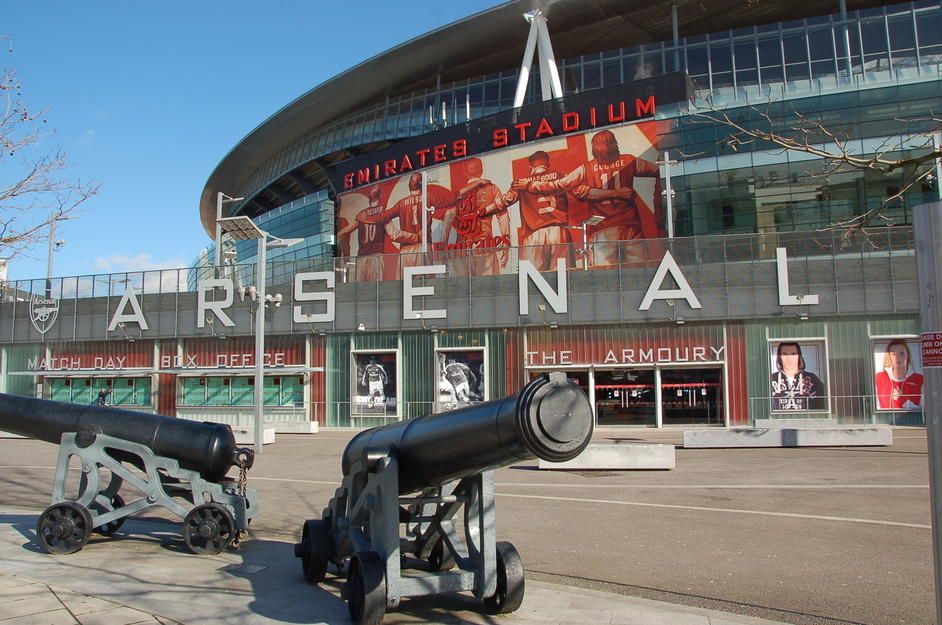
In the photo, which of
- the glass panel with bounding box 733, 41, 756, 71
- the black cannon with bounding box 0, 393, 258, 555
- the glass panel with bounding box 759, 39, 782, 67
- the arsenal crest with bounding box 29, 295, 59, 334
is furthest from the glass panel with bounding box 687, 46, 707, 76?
the black cannon with bounding box 0, 393, 258, 555

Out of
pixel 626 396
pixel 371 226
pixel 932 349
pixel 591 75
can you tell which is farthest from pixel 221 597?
pixel 591 75

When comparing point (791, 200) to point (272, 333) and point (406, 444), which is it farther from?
point (406, 444)

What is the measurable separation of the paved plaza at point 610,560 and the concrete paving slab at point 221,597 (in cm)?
2

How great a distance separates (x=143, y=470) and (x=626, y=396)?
23.3 m

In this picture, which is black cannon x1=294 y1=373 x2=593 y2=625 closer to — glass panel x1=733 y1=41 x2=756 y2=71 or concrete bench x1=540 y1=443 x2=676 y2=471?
concrete bench x1=540 y1=443 x2=676 y2=471

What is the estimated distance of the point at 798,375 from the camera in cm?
2845

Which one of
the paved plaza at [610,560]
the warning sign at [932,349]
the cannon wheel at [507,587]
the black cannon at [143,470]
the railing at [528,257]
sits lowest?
the paved plaza at [610,560]

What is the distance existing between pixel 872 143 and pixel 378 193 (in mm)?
26101

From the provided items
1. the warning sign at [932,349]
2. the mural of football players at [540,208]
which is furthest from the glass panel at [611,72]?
the warning sign at [932,349]

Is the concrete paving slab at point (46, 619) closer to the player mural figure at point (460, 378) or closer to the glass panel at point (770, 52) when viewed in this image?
the player mural figure at point (460, 378)

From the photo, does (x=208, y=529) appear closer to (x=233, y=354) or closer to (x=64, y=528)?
(x=64, y=528)

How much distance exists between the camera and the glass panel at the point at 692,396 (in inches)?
1153

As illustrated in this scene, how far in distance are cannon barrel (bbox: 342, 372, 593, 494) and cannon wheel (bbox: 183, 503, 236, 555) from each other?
2687 mm

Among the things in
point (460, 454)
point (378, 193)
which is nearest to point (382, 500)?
point (460, 454)
